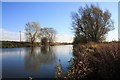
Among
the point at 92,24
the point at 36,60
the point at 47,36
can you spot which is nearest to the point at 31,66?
the point at 36,60

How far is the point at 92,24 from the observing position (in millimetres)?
35125

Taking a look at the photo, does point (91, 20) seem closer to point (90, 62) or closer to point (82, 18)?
point (82, 18)

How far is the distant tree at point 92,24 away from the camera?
115 ft

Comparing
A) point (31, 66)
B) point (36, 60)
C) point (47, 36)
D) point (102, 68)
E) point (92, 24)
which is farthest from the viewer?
point (47, 36)

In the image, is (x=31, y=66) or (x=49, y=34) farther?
(x=49, y=34)

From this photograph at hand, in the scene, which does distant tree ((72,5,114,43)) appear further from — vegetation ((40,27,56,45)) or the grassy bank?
vegetation ((40,27,56,45))

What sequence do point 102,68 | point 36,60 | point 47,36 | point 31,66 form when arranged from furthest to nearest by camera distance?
point 47,36, point 36,60, point 31,66, point 102,68

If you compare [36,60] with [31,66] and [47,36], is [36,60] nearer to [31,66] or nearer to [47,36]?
[31,66]

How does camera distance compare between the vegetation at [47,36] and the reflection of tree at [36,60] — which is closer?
the reflection of tree at [36,60]

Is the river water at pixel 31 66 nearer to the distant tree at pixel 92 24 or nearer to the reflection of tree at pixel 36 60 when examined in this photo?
the reflection of tree at pixel 36 60

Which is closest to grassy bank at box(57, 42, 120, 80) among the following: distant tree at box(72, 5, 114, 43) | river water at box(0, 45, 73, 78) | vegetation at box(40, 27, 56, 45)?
river water at box(0, 45, 73, 78)

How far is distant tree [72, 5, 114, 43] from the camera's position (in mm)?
35188

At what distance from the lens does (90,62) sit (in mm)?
10797

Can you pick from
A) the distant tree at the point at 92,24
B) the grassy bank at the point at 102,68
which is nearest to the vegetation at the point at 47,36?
the distant tree at the point at 92,24
